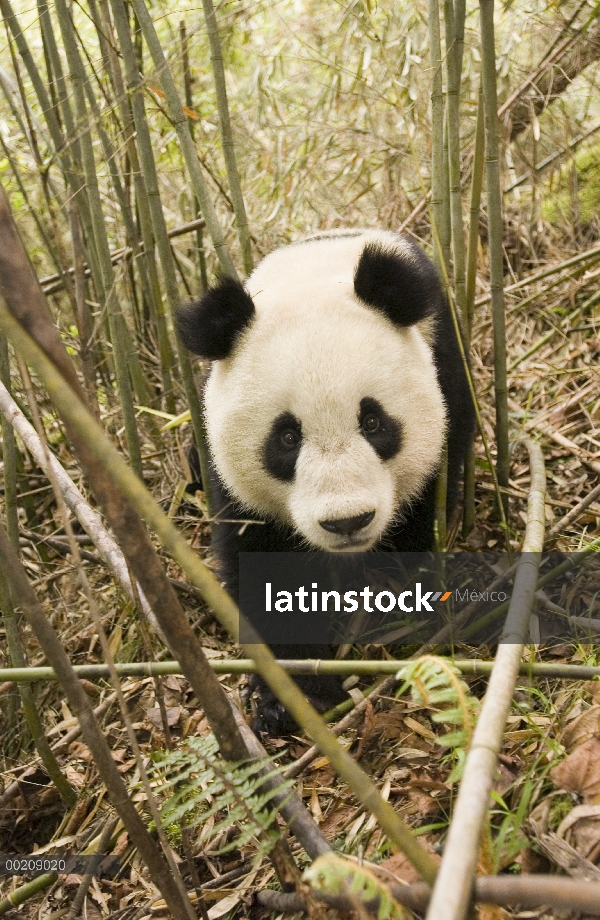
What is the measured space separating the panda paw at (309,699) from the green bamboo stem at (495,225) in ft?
3.64

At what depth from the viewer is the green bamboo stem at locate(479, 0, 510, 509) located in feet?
8.36

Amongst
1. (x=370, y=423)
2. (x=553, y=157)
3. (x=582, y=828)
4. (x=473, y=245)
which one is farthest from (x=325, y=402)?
(x=553, y=157)

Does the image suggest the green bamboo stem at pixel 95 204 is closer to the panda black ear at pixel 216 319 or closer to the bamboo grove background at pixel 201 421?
the bamboo grove background at pixel 201 421

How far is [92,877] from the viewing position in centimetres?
228

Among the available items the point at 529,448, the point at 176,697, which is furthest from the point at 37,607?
the point at 529,448

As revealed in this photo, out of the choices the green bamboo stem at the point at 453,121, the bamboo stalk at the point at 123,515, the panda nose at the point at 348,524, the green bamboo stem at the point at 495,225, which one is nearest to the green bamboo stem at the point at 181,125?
the green bamboo stem at the point at 453,121

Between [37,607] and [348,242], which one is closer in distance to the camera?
[37,607]

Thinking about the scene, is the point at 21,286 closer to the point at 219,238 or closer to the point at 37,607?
the point at 37,607

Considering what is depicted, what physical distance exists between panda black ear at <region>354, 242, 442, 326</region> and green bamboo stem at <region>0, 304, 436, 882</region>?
1659 millimetres

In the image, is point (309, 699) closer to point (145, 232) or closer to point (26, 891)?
point (26, 891)

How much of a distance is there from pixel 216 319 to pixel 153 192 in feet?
1.88

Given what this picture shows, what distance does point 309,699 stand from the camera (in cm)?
280

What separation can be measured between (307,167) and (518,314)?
1.62 m

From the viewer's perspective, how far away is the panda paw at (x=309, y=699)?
2795mm
